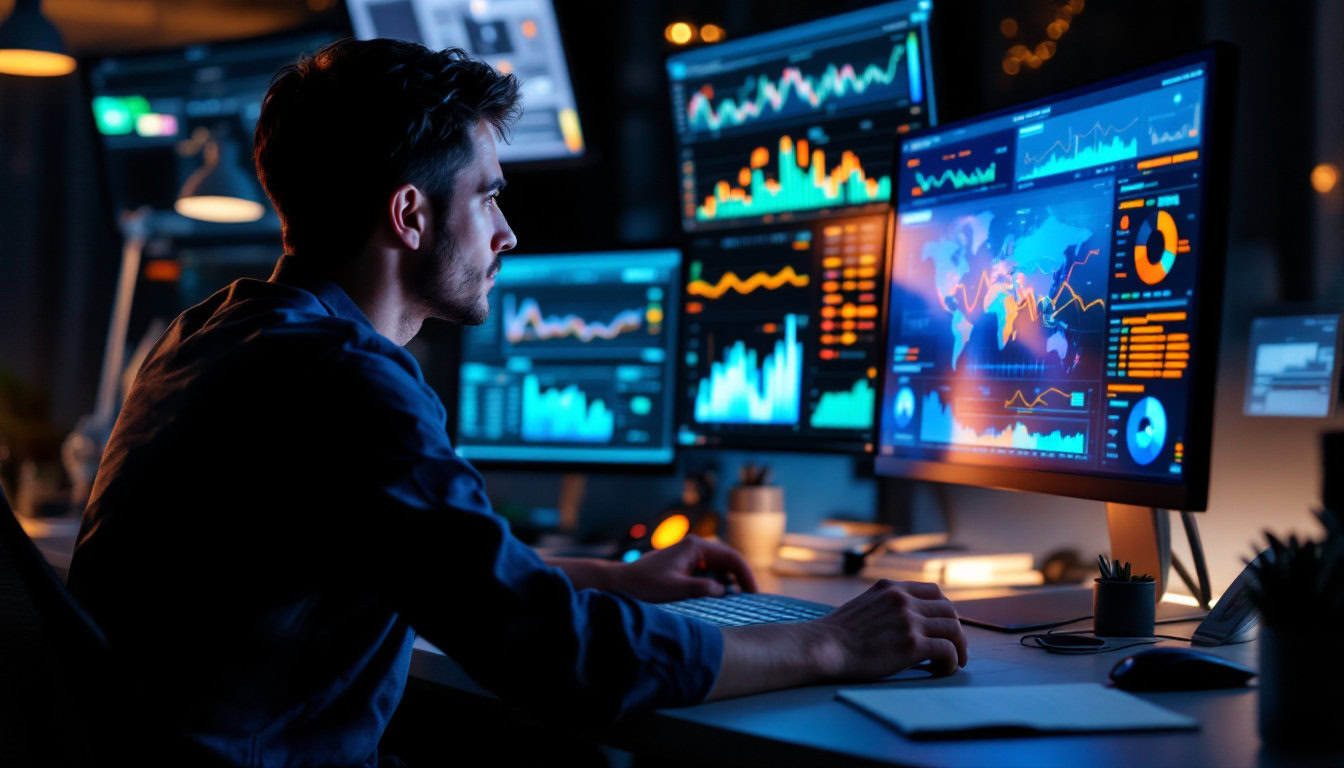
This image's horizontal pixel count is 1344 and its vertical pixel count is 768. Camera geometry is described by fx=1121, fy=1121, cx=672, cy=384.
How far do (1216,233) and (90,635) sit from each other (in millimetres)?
974

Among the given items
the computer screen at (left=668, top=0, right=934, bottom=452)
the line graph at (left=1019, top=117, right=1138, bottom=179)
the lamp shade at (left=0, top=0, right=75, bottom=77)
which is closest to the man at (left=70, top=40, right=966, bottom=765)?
the line graph at (left=1019, top=117, right=1138, bottom=179)

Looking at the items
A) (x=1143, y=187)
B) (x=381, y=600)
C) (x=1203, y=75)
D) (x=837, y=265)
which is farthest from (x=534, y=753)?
(x=1203, y=75)

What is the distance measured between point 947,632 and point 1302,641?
27 centimetres

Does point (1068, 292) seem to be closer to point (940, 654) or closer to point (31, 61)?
point (940, 654)

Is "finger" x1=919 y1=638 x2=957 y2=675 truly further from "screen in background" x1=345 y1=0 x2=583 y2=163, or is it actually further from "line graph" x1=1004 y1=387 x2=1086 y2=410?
"screen in background" x1=345 y1=0 x2=583 y2=163

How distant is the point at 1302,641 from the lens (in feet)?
2.38

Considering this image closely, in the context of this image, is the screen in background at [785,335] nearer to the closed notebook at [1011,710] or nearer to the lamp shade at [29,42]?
the closed notebook at [1011,710]

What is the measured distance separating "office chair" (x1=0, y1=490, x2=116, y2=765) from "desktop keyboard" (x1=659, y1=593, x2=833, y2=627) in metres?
0.53

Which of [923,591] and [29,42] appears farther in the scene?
[29,42]

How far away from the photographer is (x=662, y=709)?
80cm

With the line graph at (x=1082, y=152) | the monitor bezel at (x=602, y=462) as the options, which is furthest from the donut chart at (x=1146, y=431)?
the monitor bezel at (x=602, y=462)

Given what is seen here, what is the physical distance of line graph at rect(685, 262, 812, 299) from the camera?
1.78 metres

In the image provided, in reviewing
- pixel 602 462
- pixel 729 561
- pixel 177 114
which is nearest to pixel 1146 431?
pixel 729 561

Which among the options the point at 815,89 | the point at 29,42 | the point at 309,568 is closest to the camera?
the point at 309,568
